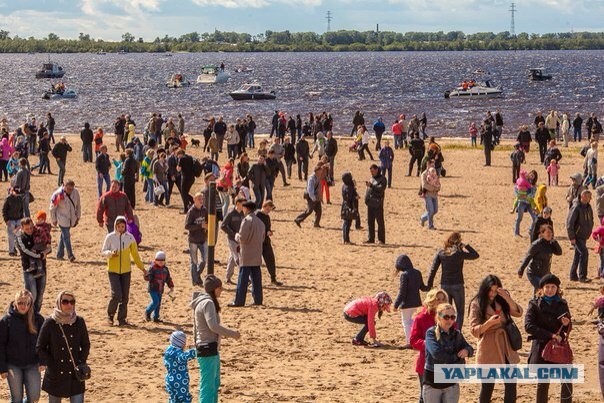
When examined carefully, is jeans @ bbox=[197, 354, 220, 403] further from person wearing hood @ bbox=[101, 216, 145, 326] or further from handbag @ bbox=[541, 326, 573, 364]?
person wearing hood @ bbox=[101, 216, 145, 326]

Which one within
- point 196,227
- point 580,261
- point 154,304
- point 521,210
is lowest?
point 580,261

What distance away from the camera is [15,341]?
33.6ft

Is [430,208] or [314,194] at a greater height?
[314,194]

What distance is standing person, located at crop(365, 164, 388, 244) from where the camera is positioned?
2111 centimetres

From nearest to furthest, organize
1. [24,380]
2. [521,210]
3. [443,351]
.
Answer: [443,351] < [24,380] < [521,210]

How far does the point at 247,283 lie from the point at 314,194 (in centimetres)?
653

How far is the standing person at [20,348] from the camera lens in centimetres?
1022

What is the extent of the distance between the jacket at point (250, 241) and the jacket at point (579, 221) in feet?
15.9

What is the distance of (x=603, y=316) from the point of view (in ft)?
37.2

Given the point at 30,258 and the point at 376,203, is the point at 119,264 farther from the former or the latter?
the point at 376,203

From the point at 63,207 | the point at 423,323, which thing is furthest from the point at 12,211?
the point at 423,323

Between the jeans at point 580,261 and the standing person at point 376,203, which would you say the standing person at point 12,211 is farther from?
the jeans at point 580,261

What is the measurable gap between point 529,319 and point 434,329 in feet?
4.73

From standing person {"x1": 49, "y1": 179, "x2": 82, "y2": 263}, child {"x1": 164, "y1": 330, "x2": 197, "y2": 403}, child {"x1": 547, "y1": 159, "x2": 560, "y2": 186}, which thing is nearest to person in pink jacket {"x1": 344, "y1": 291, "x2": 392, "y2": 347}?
child {"x1": 164, "y1": 330, "x2": 197, "y2": 403}
